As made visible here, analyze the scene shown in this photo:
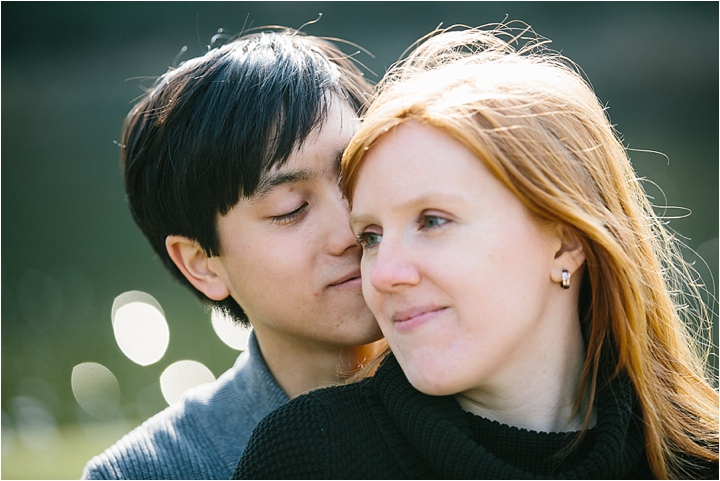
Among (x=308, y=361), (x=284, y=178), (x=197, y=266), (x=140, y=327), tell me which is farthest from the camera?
(x=140, y=327)

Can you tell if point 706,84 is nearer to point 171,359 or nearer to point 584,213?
point 171,359

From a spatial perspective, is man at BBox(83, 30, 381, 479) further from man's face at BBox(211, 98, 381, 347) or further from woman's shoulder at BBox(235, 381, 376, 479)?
woman's shoulder at BBox(235, 381, 376, 479)

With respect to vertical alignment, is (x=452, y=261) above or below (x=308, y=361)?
above

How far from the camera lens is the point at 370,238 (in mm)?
1996

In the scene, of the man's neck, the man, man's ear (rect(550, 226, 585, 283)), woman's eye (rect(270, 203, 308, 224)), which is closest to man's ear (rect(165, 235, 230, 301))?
the man

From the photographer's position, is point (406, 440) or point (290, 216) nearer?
point (406, 440)

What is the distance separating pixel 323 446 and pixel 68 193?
6796 mm

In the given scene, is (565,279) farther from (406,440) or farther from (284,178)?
(284,178)

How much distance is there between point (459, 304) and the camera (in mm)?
1763

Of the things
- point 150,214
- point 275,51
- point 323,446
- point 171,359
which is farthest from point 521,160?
point 171,359

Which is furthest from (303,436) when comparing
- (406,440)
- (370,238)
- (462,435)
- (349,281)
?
(349,281)

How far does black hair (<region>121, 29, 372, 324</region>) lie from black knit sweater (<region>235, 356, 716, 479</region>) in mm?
754

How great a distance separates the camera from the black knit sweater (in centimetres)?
→ 183

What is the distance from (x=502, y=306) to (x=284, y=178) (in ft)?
2.72
